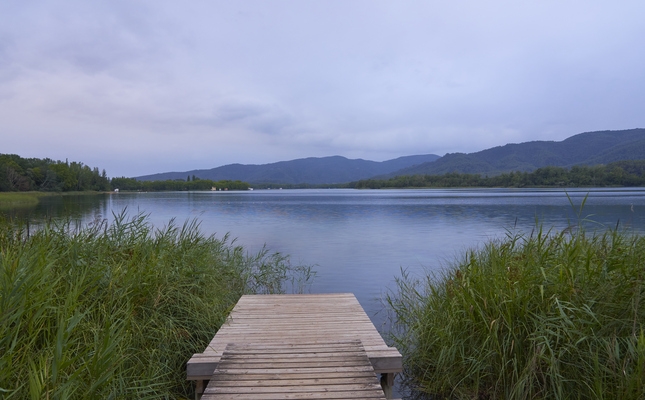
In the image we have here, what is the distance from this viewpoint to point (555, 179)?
76.6 metres

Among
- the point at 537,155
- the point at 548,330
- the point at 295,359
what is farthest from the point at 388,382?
the point at 537,155

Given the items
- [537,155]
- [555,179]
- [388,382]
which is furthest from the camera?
[537,155]

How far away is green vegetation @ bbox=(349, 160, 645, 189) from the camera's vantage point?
69562mm

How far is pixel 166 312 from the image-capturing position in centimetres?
453

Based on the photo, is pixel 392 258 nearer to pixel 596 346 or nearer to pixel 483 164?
pixel 596 346

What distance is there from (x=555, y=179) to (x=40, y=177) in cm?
9396

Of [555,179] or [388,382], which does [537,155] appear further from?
[388,382]

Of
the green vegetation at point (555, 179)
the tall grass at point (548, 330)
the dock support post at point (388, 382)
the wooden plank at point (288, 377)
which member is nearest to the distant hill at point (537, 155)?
the green vegetation at point (555, 179)

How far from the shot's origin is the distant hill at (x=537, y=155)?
13126cm

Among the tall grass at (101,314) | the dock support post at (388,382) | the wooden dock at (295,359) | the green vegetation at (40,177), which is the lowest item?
the dock support post at (388,382)

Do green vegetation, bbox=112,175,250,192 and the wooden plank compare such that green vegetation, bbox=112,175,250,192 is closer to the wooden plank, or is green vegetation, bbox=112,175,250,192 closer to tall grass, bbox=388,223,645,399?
the wooden plank

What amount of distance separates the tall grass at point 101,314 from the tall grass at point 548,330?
2.87m

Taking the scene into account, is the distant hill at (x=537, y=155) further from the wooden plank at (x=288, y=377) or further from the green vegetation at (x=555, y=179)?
the wooden plank at (x=288, y=377)

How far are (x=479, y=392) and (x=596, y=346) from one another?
1235 millimetres
